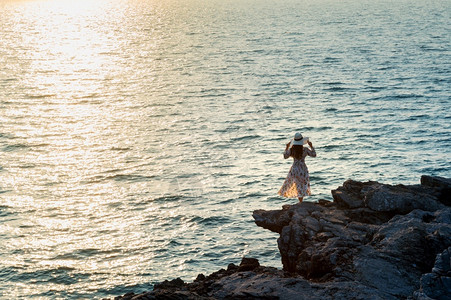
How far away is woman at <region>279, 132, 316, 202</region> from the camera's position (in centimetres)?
2273

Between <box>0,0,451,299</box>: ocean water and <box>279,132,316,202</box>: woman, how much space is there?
13.1ft

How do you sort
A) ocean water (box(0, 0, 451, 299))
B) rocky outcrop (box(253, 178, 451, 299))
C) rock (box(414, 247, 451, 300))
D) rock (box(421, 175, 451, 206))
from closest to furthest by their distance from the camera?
1. rock (box(414, 247, 451, 300))
2. rocky outcrop (box(253, 178, 451, 299))
3. rock (box(421, 175, 451, 206))
4. ocean water (box(0, 0, 451, 299))

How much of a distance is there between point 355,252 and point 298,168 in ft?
20.4

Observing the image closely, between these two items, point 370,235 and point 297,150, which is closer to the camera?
point 370,235

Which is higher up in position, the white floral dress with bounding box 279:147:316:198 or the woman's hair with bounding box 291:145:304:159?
Answer: the woman's hair with bounding box 291:145:304:159

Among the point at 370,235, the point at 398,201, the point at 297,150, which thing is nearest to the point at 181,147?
the point at 297,150

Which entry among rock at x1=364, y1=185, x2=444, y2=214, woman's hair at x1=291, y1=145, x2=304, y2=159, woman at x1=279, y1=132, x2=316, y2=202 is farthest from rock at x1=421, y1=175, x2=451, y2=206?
Result: woman's hair at x1=291, y1=145, x2=304, y2=159

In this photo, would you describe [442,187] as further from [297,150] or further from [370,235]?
[297,150]

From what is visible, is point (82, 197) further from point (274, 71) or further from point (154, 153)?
point (274, 71)

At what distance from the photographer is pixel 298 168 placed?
2305 cm

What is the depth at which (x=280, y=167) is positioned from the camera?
124 feet

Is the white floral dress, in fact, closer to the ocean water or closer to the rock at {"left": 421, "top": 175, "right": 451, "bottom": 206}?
the ocean water

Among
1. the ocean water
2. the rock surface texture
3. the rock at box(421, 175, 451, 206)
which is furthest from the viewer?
the ocean water

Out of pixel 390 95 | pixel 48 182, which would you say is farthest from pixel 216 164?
pixel 390 95
